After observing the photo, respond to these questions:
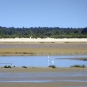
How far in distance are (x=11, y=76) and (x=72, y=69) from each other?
4.92 meters

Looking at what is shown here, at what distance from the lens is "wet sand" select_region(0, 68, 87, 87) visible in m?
18.1

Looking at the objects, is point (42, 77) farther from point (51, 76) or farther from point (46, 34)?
point (46, 34)

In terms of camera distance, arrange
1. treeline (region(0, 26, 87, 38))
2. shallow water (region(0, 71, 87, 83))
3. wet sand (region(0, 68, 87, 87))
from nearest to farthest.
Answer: wet sand (region(0, 68, 87, 87)) < shallow water (region(0, 71, 87, 83)) < treeline (region(0, 26, 87, 38))

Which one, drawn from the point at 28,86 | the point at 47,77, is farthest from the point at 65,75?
the point at 28,86

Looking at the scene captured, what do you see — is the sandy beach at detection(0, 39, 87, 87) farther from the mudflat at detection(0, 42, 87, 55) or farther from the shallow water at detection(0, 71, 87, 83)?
the mudflat at detection(0, 42, 87, 55)

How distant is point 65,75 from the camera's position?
843 inches

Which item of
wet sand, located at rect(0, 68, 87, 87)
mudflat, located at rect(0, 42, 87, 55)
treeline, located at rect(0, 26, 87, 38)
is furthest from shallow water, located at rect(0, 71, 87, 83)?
treeline, located at rect(0, 26, 87, 38)

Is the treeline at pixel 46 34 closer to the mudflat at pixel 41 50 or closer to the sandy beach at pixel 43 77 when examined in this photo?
the mudflat at pixel 41 50

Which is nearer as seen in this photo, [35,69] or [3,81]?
[3,81]

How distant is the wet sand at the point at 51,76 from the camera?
18.1m

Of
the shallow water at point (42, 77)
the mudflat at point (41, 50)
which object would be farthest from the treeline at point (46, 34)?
the shallow water at point (42, 77)

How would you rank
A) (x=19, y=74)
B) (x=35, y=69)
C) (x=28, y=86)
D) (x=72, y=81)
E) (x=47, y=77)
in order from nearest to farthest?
(x=28, y=86)
(x=72, y=81)
(x=47, y=77)
(x=19, y=74)
(x=35, y=69)

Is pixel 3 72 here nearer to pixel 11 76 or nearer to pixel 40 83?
pixel 11 76

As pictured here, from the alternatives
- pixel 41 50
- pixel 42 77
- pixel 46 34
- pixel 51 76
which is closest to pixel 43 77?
pixel 42 77
